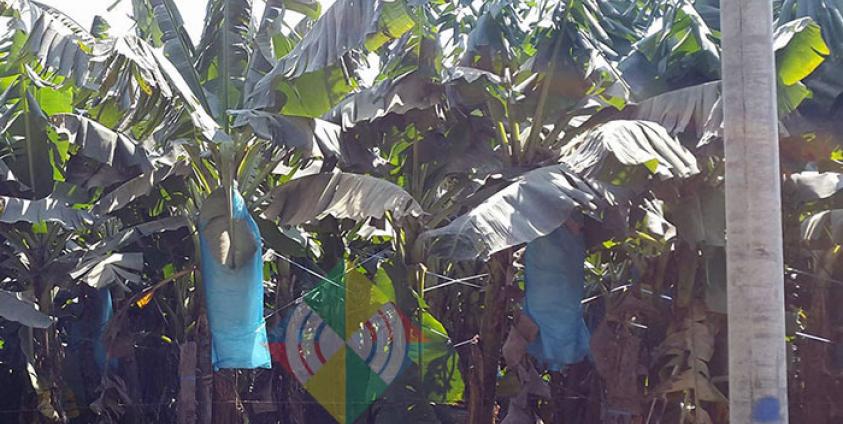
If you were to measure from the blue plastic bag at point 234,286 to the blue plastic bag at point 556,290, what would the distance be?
2500mm

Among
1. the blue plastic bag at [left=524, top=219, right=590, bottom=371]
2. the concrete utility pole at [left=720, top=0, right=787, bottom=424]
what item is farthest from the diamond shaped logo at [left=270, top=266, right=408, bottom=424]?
the concrete utility pole at [left=720, top=0, right=787, bottom=424]

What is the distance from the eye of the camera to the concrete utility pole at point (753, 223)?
574 cm

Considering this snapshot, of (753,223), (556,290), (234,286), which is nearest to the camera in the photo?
(753,223)

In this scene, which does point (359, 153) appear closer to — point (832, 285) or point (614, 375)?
point (614, 375)

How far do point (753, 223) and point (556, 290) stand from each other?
4265 millimetres

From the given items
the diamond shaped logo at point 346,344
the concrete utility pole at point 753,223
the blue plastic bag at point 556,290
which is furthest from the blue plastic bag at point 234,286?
the concrete utility pole at point 753,223

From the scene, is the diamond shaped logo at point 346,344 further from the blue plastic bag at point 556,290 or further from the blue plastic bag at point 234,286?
the blue plastic bag at point 556,290

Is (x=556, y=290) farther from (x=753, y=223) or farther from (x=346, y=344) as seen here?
(x=753, y=223)

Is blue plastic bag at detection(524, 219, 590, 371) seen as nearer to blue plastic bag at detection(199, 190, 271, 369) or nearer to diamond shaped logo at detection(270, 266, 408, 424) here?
diamond shaped logo at detection(270, 266, 408, 424)

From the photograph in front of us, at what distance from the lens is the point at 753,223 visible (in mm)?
5789

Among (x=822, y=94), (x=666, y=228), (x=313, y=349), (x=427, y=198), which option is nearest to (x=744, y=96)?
(x=666, y=228)

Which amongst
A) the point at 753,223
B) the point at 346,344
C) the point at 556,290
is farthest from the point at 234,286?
the point at 753,223

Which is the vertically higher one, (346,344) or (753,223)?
(753,223)

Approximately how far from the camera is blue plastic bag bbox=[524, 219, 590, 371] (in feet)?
32.6
